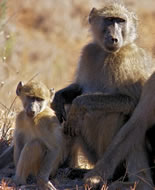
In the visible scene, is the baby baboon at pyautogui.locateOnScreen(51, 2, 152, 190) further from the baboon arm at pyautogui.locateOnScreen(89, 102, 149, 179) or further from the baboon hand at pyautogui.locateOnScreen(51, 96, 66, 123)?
→ the baboon arm at pyautogui.locateOnScreen(89, 102, 149, 179)

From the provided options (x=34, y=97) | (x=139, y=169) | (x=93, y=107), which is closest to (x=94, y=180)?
(x=139, y=169)

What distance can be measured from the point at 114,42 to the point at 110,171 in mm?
1268

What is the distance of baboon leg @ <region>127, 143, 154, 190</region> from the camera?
16.2 feet

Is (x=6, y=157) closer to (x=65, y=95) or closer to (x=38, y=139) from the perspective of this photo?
(x=38, y=139)

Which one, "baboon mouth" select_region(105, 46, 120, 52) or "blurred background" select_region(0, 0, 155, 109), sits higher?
"blurred background" select_region(0, 0, 155, 109)

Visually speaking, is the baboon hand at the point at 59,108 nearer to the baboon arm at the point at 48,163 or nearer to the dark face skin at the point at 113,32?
the dark face skin at the point at 113,32

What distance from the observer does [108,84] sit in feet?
18.2

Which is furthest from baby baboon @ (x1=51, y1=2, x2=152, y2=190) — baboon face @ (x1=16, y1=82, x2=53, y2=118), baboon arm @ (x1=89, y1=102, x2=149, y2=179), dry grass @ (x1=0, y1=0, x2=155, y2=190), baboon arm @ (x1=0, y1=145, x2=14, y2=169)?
Result: dry grass @ (x1=0, y1=0, x2=155, y2=190)

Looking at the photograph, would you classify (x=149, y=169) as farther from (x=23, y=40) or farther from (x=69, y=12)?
(x=69, y=12)

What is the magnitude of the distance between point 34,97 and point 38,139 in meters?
0.38

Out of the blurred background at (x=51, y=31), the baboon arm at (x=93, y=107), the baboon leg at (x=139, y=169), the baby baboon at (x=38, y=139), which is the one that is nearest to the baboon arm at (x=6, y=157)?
the baby baboon at (x=38, y=139)

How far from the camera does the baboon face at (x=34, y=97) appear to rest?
4.98 meters

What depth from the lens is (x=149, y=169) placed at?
16.7 ft

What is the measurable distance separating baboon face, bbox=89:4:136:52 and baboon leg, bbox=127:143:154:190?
1077 mm
